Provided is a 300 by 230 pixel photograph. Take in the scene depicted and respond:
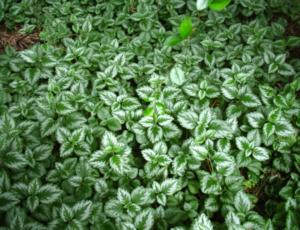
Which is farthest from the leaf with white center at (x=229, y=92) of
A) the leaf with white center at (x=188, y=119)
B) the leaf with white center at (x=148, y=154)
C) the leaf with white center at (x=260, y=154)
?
the leaf with white center at (x=148, y=154)

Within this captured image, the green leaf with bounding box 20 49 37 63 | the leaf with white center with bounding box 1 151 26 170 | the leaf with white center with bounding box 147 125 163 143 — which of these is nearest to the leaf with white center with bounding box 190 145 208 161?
the leaf with white center with bounding box 147 125 163 143

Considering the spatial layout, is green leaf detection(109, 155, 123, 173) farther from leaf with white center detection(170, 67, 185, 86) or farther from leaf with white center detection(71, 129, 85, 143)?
leaf with white center detection(170, 67, 185, 86)

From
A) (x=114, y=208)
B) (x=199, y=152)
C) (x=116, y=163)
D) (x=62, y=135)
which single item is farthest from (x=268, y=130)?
(x=62, y=135)

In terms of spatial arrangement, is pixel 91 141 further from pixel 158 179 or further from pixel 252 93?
pixel 252 93

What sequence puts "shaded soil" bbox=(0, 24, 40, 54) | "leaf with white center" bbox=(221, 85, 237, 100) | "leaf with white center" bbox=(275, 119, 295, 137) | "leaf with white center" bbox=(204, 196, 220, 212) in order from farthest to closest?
1. "shaded soil" bbox=(0, 24, 40, 54)
2. "leaf with white center" bbox=(221, 85, 237, 100)
3. "leaf with white center" bbox=(275, 119, 295, 137)
4. "leaf with white center" bbox=(204, 196, 220, 212)

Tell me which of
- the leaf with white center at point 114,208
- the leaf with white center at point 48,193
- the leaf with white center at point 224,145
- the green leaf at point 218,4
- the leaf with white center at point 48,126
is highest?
the green leaf at point 218,4

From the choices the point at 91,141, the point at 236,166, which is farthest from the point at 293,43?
the point at 91,141

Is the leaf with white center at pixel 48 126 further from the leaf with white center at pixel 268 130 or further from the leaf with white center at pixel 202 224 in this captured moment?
the leaf with white center at pixel 268 130
